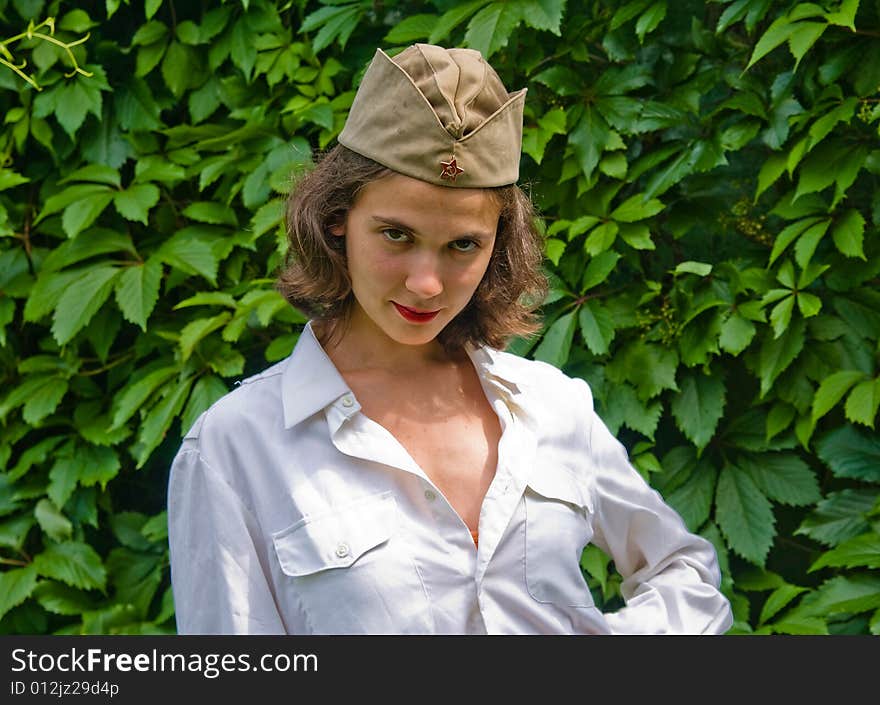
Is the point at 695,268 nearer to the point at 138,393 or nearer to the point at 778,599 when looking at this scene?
the point at 778,599

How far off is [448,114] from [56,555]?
5.12 ft

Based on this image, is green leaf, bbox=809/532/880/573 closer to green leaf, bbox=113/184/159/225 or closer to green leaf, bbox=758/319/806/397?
green leaf, bbox=758/319/806/397

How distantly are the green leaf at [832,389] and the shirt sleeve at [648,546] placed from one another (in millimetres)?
532

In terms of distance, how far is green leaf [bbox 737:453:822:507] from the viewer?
1.93m

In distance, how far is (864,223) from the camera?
188 cm

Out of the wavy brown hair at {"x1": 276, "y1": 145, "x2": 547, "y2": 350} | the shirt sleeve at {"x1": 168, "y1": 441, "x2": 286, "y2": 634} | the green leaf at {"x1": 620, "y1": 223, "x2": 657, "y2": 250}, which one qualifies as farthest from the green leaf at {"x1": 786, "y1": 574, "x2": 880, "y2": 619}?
the shirt sleeve at {"x1": 168, "y1": 441, "x2": 286, "y2": 634}

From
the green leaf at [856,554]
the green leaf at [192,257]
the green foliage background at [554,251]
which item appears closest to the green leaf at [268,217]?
the green foliage background at [554,251]

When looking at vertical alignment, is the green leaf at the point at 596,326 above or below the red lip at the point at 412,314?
below

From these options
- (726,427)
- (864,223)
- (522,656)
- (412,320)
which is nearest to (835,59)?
(864,223)

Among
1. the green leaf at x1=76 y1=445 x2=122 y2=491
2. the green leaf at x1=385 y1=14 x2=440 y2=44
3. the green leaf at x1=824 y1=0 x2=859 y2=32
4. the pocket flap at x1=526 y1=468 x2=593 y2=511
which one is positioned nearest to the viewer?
the pocket flap at x1=526 y1=468 x2=593 y2=511

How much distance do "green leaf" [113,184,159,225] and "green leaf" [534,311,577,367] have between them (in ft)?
2.69

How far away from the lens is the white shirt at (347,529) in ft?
3.73

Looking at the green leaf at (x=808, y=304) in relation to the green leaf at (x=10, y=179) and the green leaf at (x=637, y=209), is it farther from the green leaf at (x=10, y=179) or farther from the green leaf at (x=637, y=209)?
the green leaf at (x=10, y=179)

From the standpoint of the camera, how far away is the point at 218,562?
1130 millimetres
